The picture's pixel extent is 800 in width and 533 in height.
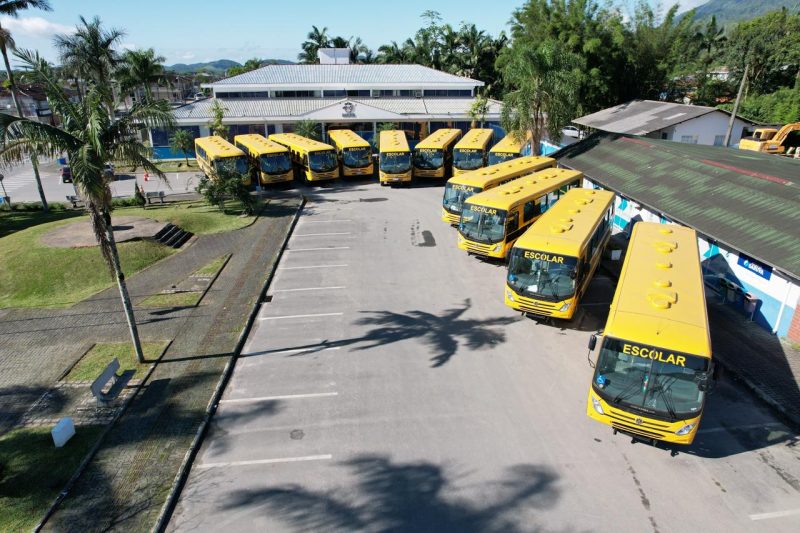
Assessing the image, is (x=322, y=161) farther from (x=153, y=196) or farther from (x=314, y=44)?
(x=314, y=44)

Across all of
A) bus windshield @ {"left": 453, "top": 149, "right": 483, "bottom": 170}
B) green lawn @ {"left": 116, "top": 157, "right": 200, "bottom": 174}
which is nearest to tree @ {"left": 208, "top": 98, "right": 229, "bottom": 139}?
green lawn @ {"left": 116, "top": 157, "right": 200, "bottom": 174}

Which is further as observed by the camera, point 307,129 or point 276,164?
point 307,129

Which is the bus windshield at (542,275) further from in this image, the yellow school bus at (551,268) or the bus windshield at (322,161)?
the bus windshield at (322,161)

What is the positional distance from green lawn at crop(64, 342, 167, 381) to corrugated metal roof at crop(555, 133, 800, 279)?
18954mm

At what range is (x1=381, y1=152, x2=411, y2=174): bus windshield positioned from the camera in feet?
112

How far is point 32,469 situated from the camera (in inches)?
421

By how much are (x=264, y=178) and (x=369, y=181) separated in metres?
8.02

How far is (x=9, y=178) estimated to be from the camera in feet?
142

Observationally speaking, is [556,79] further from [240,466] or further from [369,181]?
[240,466]

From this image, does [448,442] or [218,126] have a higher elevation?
[218,126]

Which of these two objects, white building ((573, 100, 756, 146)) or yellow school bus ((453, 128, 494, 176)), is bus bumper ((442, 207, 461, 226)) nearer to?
yellow school bus ((453, 128, 494, 176))

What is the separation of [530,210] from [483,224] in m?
2.66

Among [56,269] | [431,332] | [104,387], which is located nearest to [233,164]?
[56,269]

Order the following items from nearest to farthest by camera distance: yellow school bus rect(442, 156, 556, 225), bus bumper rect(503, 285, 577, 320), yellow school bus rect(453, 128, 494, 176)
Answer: bus bumper rect(503, 285, 577, 320)
yellow school bus rect(442, 156, 556, 225)
yellow school bus rect(453, 128, 494, 176)
